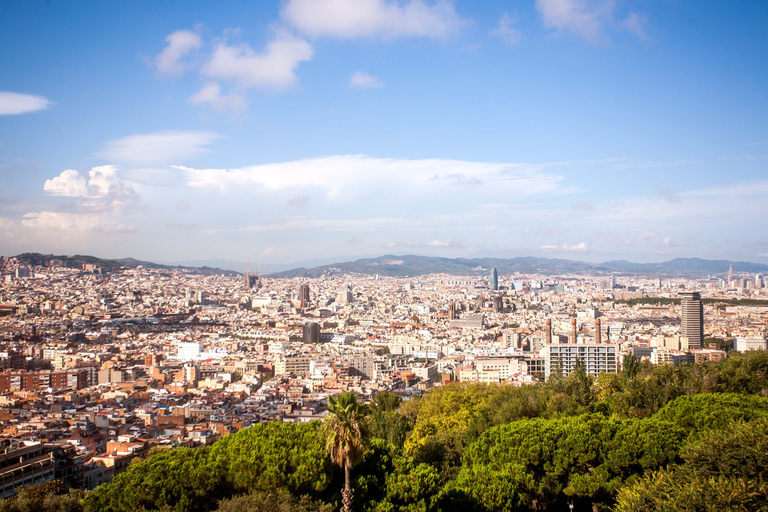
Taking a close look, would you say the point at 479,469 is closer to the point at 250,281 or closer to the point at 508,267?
the point at 250,281

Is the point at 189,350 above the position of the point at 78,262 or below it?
below

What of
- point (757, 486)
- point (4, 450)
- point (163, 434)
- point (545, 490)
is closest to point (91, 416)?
point (163, 434)

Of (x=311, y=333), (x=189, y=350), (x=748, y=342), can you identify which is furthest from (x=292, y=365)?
(x=748, y=342)

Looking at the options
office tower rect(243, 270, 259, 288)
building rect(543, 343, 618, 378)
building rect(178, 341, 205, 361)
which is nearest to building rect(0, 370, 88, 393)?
building rect(178, 341, 205, 361)

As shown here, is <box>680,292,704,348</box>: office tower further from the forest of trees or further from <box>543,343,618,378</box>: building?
the forest of trees

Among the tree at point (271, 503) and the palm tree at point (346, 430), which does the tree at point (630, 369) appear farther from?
the tree at point (271, 503)

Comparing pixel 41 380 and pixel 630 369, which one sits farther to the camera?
pixel 41 380
